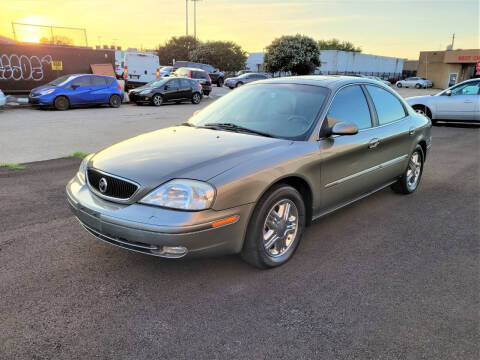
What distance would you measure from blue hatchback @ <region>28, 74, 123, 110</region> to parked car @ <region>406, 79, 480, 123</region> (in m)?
12.1

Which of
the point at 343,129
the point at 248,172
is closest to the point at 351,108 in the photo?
the point at 343,129

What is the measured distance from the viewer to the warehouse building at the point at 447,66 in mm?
50125

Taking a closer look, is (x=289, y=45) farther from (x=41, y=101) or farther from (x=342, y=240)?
(x=342, y=240)

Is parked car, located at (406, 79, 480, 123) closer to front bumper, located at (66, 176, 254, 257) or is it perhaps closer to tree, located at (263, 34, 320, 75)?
front bumper, located at (66, 176, 254, 257)

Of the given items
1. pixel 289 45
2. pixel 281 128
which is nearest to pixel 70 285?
pixel 281 128

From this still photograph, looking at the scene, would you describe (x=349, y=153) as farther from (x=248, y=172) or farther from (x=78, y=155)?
(x=78, y=155)

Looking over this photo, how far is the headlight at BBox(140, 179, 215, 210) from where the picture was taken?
9.02 ft

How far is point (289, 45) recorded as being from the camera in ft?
130

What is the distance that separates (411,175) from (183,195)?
12.9 ft

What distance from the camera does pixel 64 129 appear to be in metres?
10.9

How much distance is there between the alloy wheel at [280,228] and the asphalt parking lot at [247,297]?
0.20 meters

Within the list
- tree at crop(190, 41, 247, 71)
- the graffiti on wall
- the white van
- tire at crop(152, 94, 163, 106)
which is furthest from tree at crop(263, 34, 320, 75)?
the graffiti on wall

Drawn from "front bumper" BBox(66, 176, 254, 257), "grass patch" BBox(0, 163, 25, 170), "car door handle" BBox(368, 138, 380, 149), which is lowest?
"grass patch" BBox(0, 163, 25, 170)

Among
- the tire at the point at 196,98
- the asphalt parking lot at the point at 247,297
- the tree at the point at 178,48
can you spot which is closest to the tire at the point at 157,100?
the tire at the point at 196,98
